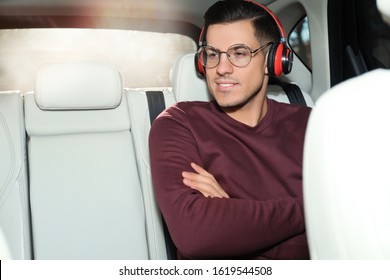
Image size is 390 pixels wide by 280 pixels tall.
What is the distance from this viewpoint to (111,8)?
7.51 feet

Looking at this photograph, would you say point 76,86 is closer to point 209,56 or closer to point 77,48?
point 209,56

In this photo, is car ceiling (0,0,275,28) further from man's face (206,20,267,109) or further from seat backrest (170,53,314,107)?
man's face (206,20,267,109)

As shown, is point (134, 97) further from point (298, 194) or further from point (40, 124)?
point (298, 194)

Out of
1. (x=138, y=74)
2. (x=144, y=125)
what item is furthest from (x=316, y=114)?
(x=138, y=74)

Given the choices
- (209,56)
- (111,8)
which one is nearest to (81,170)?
(209,56)

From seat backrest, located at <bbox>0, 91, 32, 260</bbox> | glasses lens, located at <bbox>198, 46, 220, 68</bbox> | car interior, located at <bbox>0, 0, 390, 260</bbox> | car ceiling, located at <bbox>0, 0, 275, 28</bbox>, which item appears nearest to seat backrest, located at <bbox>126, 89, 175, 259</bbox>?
car interior, located at <bbox>0, 0, 390, 260</bbox>

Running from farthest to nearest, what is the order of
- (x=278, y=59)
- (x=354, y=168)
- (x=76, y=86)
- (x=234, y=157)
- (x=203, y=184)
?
(x=76, y=86) < (x=278, y=59) < (x=234, y=157) < (x=203, y=184) < (x=354, y=168)

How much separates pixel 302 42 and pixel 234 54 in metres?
0.76

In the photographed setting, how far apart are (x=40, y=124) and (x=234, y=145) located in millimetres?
686

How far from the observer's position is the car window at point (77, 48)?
2418 mm

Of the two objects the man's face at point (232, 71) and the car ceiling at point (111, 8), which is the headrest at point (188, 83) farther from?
the car ceiling at point (111, 8)

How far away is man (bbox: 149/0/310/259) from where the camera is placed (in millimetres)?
1331

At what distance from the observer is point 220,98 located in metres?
1.60

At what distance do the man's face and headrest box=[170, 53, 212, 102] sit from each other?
0.63 ft
